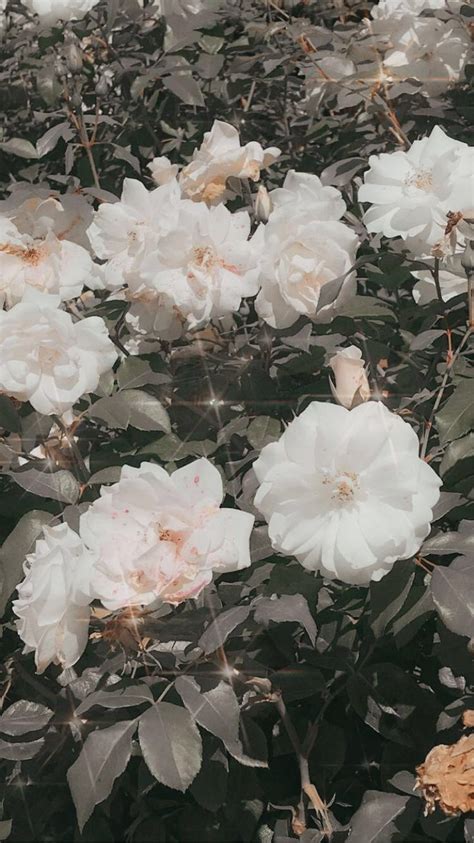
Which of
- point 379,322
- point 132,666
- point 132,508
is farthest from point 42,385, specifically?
point 379,322

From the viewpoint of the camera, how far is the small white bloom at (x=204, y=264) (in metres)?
1.54

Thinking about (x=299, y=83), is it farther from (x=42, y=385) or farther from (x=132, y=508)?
(x=132, y=508)

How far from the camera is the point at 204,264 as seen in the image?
154cm

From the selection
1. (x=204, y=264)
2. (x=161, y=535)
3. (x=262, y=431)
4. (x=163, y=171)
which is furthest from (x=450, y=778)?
(x=163, y=171)

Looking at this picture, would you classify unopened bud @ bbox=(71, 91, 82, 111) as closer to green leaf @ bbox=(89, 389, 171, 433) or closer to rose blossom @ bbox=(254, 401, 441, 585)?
green leaf @ bbox=(89, 389, 171, 433)

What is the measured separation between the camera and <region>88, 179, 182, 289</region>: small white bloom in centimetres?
161

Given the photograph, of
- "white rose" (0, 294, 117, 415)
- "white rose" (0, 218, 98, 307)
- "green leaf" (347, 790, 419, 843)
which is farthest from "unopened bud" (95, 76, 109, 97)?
"green leaf" (347, 790, 419, 843)

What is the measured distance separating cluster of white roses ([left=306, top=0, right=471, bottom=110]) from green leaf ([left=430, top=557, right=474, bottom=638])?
1258 mm

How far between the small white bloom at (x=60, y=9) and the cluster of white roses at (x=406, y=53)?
20.2 inches

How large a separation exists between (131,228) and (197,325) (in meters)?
0.21

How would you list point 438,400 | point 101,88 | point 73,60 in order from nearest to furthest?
1. point 438,400
2. point 73,60
3. point 101,88

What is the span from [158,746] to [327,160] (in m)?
1.60

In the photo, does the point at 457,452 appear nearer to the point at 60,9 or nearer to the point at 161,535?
the point at 161,535

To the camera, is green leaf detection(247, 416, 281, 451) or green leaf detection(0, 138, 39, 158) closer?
green leaf detection(247, 416, 281, 451)
